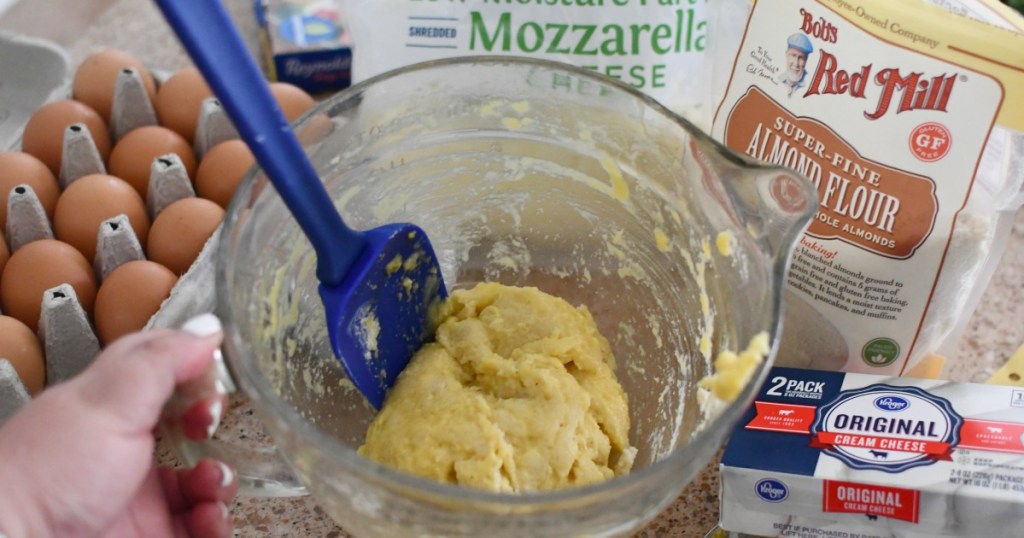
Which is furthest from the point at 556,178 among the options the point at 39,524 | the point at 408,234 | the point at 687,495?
the point at 39,524

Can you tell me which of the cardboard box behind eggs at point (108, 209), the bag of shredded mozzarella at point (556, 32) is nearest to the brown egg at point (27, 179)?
the cardboard box behind eggs at point (108, 209)

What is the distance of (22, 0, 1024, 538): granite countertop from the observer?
3.27 feet

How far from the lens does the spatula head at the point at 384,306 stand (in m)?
0.88

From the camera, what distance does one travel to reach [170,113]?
1.27m

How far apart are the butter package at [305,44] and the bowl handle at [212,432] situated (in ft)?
2.40

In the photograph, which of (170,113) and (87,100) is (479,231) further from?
(87,100)

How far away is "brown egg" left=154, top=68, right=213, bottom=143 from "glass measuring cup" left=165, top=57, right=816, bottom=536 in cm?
40

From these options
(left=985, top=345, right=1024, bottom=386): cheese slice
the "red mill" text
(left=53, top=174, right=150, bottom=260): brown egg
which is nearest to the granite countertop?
(left=985, top=345, right=1024, bottom=386): cheese slice

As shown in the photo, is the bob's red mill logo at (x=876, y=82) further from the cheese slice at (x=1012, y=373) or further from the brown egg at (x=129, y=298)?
the brown egg at (x=129, y=298)

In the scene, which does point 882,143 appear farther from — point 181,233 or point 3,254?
point 3,254

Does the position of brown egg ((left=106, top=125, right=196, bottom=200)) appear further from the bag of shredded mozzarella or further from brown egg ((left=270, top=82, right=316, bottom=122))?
the bag of shredded mozzarella

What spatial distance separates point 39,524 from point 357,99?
0.45 metres

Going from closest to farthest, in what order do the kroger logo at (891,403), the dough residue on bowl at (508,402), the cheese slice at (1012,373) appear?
the dough residue on bowl at (508,402)
the kroger logo at (891,403)
the cheese slice at (1012,373)

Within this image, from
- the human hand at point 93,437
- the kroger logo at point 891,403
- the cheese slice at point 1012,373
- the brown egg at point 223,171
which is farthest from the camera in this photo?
the brown egg at point 223,171
